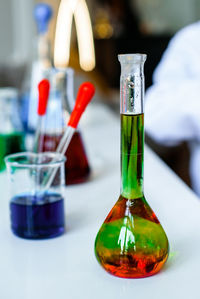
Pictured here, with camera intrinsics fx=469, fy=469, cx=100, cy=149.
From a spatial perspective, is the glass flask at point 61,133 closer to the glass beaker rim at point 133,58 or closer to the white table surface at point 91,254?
the white table surface at point 91,254

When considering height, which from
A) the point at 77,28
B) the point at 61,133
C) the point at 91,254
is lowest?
the point at 91,254

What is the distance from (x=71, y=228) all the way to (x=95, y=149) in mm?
480

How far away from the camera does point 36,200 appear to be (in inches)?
23.1

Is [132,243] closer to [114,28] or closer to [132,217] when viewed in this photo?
[132,217]

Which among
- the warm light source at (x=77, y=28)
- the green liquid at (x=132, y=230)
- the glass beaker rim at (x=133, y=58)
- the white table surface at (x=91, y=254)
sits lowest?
the white table surface at (x=91, y=254)

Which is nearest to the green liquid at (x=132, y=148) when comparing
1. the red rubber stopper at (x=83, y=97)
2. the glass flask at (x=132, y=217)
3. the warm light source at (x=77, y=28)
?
the glass flask at (x=132, y=217)

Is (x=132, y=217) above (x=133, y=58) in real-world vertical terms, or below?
below

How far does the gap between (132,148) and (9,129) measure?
0.56 metres

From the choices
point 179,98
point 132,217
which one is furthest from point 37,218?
point 179,98

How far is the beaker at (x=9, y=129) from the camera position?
891mm

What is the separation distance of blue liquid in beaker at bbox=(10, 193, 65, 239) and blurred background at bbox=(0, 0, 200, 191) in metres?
3.90

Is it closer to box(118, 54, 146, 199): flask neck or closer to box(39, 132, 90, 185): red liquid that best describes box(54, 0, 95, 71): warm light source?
box(39, 132, 90, 185): red liquid

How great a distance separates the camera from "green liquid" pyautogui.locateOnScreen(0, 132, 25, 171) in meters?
0.88

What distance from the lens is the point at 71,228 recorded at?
607mm
